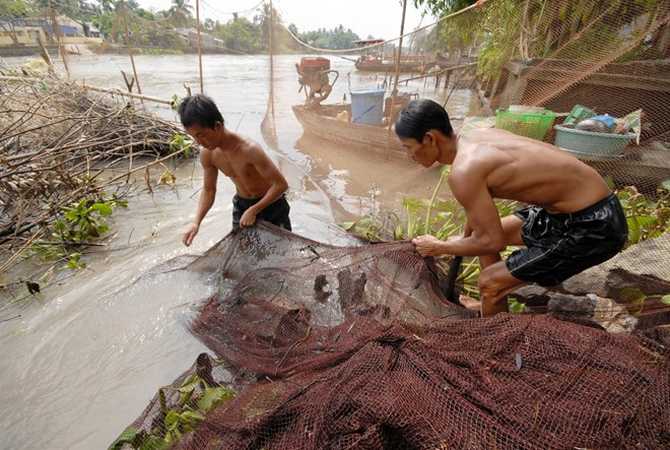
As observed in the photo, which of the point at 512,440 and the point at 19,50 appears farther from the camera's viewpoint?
the point at 19,50

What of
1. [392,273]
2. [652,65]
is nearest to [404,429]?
[392,273]

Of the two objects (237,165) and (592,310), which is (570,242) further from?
(237,165)

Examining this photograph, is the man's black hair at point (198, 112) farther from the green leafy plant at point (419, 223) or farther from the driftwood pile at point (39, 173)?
the driftwood pile at point (39, 173)

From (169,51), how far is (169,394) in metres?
48.0

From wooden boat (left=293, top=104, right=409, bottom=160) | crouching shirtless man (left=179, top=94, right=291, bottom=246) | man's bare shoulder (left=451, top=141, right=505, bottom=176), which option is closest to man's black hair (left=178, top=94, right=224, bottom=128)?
crouching shirtless man (left=179, top=94, right=291, bottom=246)

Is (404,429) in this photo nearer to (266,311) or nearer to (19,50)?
(266,311)

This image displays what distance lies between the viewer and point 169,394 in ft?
6.28

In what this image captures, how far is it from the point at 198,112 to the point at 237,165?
534 millimetres

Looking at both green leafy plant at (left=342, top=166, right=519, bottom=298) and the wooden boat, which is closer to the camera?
green leafy plant at (left=342, top=166, right=519, bottom=298)

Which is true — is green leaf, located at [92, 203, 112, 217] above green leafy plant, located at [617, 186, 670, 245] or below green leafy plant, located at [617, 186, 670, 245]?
below

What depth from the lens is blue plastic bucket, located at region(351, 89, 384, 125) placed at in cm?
725

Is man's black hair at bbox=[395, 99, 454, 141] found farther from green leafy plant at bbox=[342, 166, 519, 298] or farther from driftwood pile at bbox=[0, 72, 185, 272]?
driftwood pile at bbox=[0, 72, 185, 272]

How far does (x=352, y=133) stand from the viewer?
24.4 ft

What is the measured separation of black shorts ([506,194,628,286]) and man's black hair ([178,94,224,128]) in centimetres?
213
